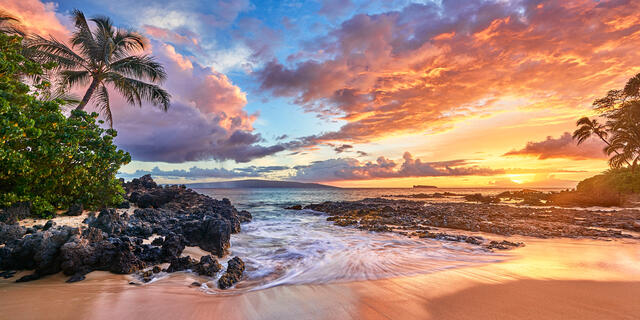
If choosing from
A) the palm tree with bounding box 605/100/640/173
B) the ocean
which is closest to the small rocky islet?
the ocean

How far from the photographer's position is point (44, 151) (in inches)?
293

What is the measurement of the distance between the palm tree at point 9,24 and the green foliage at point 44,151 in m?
5.72

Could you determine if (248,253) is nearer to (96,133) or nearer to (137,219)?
(137,219)

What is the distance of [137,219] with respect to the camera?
9.39 m

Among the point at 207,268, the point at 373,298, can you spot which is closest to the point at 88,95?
the point at 207,268

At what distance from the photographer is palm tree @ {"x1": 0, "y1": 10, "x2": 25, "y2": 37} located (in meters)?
12.0

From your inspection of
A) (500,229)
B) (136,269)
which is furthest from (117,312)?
(500,229)

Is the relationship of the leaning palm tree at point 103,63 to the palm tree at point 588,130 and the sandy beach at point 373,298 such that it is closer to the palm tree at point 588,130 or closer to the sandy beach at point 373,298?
the sandy beach at point 373,298

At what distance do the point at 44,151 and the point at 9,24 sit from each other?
1182cm

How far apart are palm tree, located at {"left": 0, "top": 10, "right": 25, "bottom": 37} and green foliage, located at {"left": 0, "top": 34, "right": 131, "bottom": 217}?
5.72 metres

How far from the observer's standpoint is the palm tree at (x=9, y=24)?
1200cm

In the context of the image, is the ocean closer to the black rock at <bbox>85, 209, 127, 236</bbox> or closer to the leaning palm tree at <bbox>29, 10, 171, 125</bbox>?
the black rock at <bbox>85, 209, 127, 236</bbox>

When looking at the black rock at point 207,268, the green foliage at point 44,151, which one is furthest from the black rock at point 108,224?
the black rock at point 207,268

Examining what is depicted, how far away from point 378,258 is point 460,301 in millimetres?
3431
